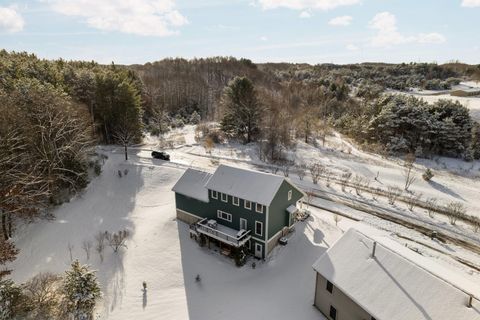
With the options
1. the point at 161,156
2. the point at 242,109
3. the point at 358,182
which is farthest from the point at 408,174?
the point at 161,156

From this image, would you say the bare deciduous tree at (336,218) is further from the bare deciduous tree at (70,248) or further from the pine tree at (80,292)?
the bare deciduous tree at (70,248)

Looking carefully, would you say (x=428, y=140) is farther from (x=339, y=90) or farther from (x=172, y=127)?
(x=172, y=127)

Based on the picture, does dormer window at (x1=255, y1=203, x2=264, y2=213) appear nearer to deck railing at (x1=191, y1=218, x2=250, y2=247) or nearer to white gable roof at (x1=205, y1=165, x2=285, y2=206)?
white gable roof at (x1=205, y1=165, x2=285, y2=206)

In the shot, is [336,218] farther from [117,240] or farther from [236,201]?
[117,240]

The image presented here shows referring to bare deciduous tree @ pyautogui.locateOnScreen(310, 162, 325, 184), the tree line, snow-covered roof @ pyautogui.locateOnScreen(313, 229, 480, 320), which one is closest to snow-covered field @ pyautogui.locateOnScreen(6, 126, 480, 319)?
bare deciduous tree @ pyautogui.locateOnScreen(310, 162, 325, 184)

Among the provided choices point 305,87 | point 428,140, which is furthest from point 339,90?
point 428,140

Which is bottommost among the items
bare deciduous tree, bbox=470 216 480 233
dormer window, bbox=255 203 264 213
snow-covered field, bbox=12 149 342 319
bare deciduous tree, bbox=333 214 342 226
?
snow-covered field, bbox=12 149 342 319
